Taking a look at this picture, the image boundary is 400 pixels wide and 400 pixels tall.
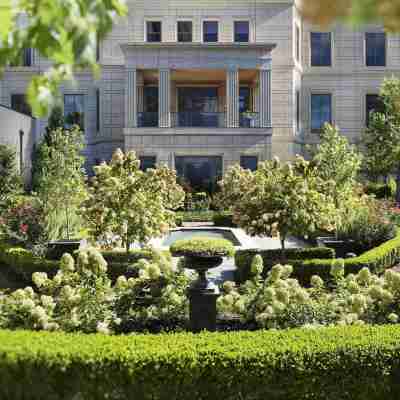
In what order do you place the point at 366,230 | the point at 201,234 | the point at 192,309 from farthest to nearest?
the point at 201,234 < the point at 366,230 < the point at 192,309

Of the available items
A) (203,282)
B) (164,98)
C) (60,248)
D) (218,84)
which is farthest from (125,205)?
(218,84)

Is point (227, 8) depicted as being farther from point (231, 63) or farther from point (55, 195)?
point (55, 195)

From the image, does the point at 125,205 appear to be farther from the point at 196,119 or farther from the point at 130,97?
the point at 196,119

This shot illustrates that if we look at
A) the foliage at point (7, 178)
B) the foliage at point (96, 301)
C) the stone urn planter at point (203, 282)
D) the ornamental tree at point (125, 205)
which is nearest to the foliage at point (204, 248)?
the stone urn planter at point (203, 282)

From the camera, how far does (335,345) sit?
600cm

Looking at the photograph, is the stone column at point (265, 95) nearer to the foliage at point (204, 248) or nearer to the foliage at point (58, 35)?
the foliage at point (204, 248)

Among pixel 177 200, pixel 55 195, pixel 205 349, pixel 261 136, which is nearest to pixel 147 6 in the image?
pixel 261 136

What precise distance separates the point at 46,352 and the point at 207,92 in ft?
105

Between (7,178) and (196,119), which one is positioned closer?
(7,178)

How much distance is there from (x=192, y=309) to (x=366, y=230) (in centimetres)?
1047

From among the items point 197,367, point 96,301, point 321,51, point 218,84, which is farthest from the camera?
point 321,51

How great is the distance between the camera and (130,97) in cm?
3198

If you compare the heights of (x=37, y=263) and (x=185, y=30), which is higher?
(x=185, y=30)

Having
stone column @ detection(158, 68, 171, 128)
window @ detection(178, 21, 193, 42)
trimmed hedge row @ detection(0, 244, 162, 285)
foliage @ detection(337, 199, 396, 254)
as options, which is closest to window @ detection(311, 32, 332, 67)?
window @ detection(178, 21, 193, 42)
